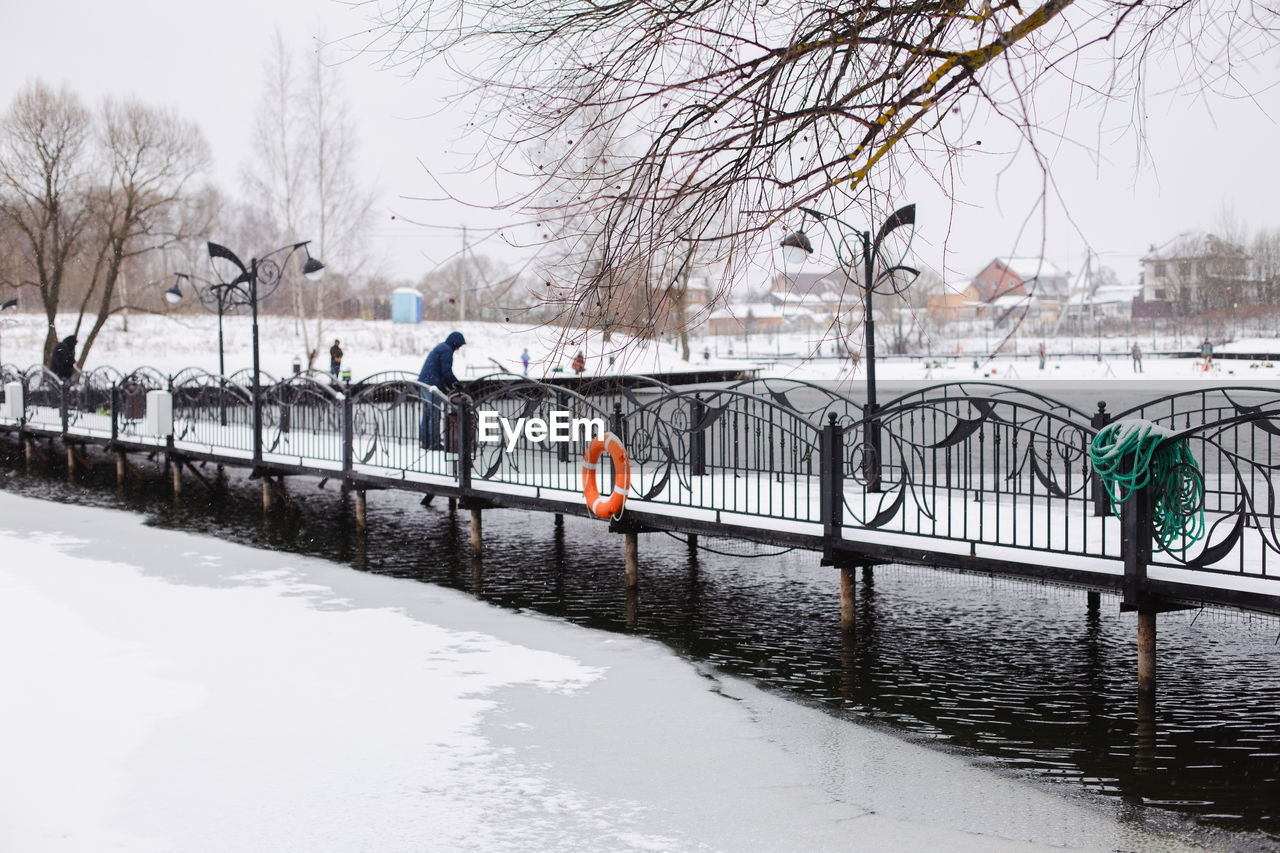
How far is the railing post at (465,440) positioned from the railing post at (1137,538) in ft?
24.8

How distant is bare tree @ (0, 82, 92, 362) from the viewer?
131ft

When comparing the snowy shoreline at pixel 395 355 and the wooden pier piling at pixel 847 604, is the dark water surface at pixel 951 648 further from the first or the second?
the snowy shoreline at pixel 395 355

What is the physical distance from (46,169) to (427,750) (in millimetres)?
39904

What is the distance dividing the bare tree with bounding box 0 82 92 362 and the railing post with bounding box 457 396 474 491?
107ft

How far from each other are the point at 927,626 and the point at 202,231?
146 feet

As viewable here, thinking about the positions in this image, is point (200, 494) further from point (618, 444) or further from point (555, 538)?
point (618, 444)

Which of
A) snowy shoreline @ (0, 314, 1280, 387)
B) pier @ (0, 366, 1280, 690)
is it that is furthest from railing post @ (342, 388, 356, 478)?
snowy shoreline @ (0, 314, 1280, 387)

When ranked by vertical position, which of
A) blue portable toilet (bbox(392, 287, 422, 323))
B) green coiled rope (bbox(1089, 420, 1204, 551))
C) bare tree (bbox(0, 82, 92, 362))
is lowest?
green coiled rope (bbox(1089, 420, 1204, 551))

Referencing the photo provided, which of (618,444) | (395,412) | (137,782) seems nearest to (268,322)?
(395,412)

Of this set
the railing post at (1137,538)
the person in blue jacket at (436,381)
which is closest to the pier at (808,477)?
the railing post at (1137,538)

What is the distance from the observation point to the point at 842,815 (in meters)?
6.13

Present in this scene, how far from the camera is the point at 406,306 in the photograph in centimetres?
6200

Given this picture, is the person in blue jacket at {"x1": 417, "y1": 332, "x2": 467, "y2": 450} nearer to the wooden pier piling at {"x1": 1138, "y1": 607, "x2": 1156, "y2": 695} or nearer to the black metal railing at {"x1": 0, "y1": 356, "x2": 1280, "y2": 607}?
the black metal railing at {"x1": 0, "y1": 356, "x2": 1280, "y2": 607}

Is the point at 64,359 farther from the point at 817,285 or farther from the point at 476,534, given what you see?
the point at 817,285
